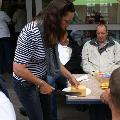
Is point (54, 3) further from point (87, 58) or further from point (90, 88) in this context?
point (87, 58)

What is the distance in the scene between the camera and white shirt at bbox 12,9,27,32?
321 inches

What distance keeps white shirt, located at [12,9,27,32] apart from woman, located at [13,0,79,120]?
14.9 ft

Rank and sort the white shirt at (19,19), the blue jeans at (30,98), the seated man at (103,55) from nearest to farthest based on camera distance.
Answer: the blue jeans at (30,98) < the seated man at (103,55) < the white shirt at (19,19)

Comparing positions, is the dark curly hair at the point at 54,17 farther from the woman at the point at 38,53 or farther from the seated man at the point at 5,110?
the seated man at the point at 5,110

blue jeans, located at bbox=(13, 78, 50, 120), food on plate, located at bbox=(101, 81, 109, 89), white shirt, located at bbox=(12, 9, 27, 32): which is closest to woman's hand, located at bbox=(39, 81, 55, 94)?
blue jeans, located at bbox=(13, 78, 50, 120)

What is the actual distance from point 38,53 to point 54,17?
14.0 inches

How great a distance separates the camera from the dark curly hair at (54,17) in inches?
132

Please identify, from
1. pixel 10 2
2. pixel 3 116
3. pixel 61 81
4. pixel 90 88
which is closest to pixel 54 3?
pixel 90 88

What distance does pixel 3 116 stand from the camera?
2.22 m

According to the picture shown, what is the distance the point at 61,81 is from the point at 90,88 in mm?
1371

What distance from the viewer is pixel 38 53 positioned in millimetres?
3492

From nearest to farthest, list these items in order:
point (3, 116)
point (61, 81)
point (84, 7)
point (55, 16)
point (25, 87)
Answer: point (3, 116)
point (55, 16)
point (25, 87)
point (61, 81)
point (84, 7)

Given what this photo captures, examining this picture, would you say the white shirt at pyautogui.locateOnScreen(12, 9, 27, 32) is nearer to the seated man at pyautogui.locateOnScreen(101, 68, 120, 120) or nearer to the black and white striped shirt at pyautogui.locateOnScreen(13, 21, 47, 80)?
the black and white striped shirt at pyautogui.locateOnScreen(13, 21, 47, 80)

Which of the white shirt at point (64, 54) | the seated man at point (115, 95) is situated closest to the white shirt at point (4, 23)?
the white shirt at point (64, 54)
